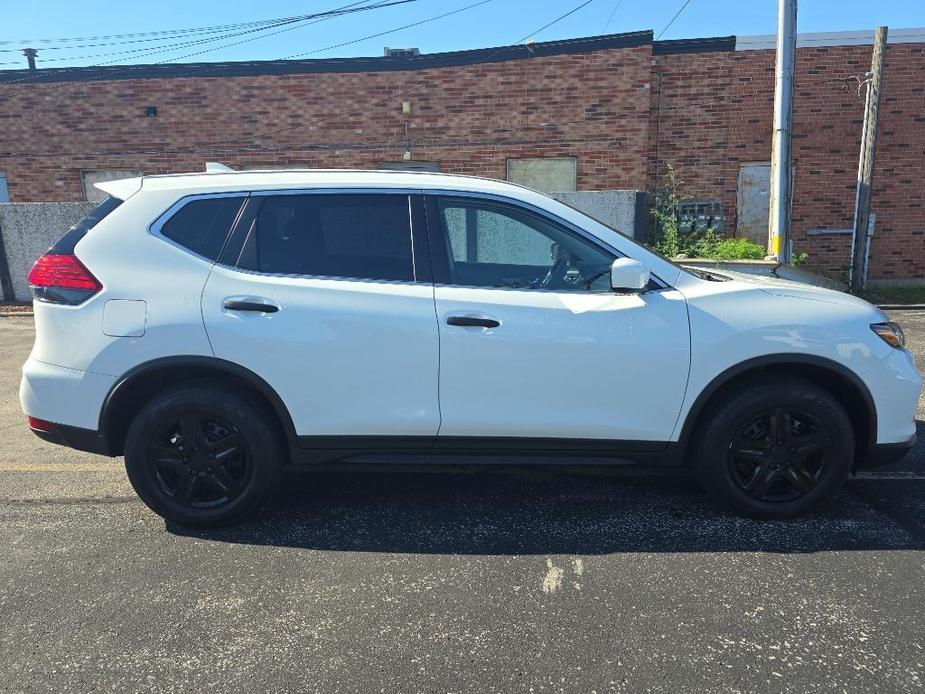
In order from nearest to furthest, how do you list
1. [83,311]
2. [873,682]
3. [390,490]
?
[873,682]
[83,311]
[390,490]

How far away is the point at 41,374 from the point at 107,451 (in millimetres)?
507

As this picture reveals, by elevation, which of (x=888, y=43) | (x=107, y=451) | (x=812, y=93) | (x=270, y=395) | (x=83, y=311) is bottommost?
(x=107, y=451)

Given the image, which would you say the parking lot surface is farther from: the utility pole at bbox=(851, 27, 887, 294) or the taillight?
the utility pole at bbox=(851, 27, 887, 294)

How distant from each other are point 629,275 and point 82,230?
281cm

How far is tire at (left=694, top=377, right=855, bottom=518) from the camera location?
3.27 m

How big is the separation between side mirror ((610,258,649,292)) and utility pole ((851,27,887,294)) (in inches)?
436

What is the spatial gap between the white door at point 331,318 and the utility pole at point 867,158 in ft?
38.2

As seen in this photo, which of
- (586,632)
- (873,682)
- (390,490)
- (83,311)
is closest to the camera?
(873,682)

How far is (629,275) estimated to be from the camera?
10.1ft

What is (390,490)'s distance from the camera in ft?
12.9

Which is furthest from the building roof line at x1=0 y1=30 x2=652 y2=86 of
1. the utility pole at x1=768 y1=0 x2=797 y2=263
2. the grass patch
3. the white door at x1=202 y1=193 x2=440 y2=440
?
the white door at x1=202 y1=193 x2=440 y2=440

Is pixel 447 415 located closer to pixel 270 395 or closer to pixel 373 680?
pixel 270 395

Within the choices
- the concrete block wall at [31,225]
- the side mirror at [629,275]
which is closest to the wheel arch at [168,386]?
the side mirror at [629,275]

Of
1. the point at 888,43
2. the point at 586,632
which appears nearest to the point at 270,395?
the point at 586,632
